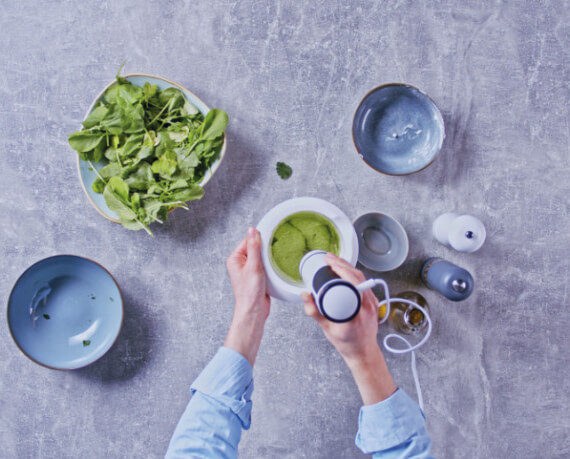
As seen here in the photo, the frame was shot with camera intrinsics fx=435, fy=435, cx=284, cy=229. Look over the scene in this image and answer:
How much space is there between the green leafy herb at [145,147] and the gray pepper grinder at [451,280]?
18.3 inches

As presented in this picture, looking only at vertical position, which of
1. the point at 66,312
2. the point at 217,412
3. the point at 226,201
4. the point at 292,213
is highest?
the point at 292,213

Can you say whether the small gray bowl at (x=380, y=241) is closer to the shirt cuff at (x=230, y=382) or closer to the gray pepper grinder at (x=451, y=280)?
the gray pepper grinder at (x=451, y=280)

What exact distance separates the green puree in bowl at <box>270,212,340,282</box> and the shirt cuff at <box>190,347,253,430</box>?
0.16 meters

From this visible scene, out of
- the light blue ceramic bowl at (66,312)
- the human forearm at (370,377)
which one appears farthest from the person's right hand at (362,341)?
the light blue ceramic bowl at (66,312)

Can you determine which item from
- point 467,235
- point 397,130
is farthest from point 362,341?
point 397,130

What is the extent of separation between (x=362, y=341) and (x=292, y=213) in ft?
0.75

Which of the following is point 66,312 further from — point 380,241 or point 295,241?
point 380,241

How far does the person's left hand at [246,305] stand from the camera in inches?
28.5

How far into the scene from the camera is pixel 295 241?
2.36 feet

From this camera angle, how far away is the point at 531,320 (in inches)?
35.9

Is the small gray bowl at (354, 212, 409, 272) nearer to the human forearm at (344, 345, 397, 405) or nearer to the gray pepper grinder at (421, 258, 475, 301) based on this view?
the gray pepper grinder at (421, 258, 475, 301)

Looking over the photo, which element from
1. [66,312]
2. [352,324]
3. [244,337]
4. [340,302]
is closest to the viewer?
[340,302]

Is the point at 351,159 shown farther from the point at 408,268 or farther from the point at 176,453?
the point at 176,453

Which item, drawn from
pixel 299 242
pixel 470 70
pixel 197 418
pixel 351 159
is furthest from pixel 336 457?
pixel 470 70
